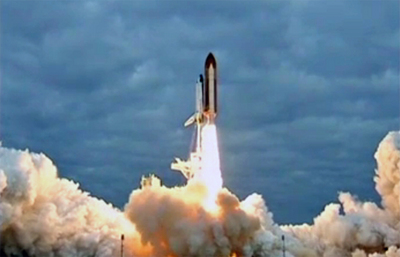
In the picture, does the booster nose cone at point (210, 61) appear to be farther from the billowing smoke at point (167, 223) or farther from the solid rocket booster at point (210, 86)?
the billowing smoke at point (167, 223)

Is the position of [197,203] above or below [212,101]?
below

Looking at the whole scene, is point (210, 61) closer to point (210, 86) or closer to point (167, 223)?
point (210, 86)

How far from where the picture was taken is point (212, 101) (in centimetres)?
4906

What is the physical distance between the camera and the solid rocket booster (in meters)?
48.8

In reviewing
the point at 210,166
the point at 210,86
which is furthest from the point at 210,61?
the point at 210,166

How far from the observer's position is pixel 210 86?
4888 centimetres

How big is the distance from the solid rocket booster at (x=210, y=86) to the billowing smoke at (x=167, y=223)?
12.1ft

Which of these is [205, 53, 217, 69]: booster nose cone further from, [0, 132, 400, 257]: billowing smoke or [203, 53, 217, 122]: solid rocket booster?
[0, 132, 400, 257]: billowing smoke

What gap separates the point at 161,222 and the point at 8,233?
7.36m

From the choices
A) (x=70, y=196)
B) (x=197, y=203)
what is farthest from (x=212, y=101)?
(x=70, y=196)

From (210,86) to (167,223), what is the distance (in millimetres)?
6822

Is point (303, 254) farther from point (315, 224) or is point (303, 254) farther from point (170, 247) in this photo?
point (170, 247)

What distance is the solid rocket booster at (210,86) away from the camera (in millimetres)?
48812

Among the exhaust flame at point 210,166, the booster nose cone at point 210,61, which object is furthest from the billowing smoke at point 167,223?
the booster nose cone at point 210,61
